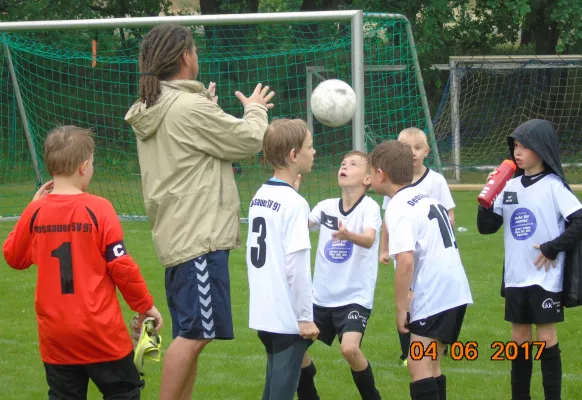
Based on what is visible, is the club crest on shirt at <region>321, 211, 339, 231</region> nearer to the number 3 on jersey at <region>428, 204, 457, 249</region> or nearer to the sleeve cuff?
the number 3 on jersey at <region>428, 204, 457, 249</region>

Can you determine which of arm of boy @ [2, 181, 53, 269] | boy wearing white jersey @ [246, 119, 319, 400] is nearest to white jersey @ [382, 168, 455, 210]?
boy wearing white jersey @ [246, 119, 319, 400]

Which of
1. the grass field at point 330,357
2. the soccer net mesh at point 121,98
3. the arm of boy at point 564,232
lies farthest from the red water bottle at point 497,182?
the soccer net mesh at point 121,98

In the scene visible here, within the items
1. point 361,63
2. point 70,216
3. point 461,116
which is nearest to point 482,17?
point 461,116

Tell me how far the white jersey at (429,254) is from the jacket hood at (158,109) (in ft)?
3.82

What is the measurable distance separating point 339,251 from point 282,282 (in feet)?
3.27

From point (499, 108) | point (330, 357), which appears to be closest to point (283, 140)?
point (330, 357)

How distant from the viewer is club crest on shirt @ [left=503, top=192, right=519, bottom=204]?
476cm

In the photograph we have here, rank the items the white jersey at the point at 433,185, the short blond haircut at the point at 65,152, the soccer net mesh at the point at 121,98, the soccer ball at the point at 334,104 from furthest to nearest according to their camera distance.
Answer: the soccer net mesh at the point at 121,98 < the soccer ball at the point at 334,104 < the white jersey at the point at 433,185 < the short blond haircut at the point at 65,152

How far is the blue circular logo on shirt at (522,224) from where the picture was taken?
4.68 m

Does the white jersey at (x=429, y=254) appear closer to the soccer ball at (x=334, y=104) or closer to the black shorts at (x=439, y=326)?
the black shorts at (x=439, y=326)

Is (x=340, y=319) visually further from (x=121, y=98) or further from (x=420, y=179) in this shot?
(x=121, y=98)

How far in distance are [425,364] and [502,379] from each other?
1376 millimetres

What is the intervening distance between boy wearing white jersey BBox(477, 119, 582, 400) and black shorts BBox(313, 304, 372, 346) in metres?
0.82
